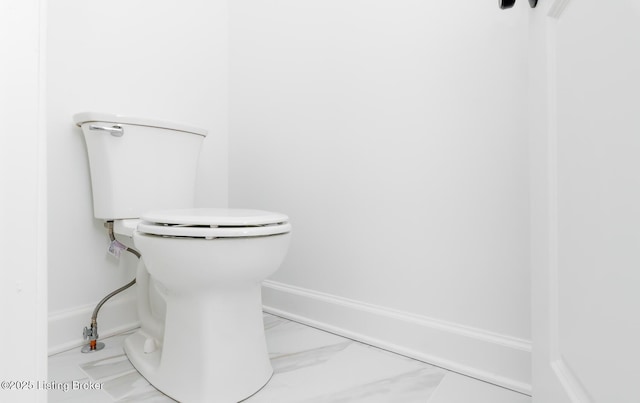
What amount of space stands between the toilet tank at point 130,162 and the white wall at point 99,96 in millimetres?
79

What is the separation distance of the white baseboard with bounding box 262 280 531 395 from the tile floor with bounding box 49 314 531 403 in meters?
0.03

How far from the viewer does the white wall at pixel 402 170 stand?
1010 millimetres

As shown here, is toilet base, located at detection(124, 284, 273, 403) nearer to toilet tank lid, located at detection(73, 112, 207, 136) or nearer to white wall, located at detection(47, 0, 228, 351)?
white wall, located at detection(47, 0, 228, 351)

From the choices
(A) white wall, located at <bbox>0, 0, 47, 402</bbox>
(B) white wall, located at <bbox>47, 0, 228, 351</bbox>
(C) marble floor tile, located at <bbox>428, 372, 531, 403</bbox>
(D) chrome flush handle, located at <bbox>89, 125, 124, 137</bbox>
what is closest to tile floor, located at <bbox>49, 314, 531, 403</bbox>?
(C) marble floor tile, located at <bbox>428, 372, 531, 403</bbox>

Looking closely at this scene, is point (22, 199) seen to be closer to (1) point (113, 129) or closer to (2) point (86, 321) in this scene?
(1) point (113, 129)

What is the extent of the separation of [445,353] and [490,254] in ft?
1.09

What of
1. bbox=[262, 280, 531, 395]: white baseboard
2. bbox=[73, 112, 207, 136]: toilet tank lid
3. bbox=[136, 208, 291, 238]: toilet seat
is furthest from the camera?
bbox=[73, 112, 207, 136]: toilet tank lid

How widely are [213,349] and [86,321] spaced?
652 millimetres

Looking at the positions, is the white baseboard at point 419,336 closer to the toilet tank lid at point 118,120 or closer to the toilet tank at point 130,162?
the toilet tank at point 130,162

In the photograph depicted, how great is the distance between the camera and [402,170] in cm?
120

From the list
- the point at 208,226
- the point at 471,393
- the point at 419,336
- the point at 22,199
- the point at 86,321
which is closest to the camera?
the point at 22,199

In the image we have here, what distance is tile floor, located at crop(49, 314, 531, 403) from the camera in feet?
3.07

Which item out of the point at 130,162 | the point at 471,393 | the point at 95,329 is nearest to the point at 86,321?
the point at 95,329

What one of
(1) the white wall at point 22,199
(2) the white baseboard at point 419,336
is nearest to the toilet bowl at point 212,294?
(1) the white wall at point 22,199
